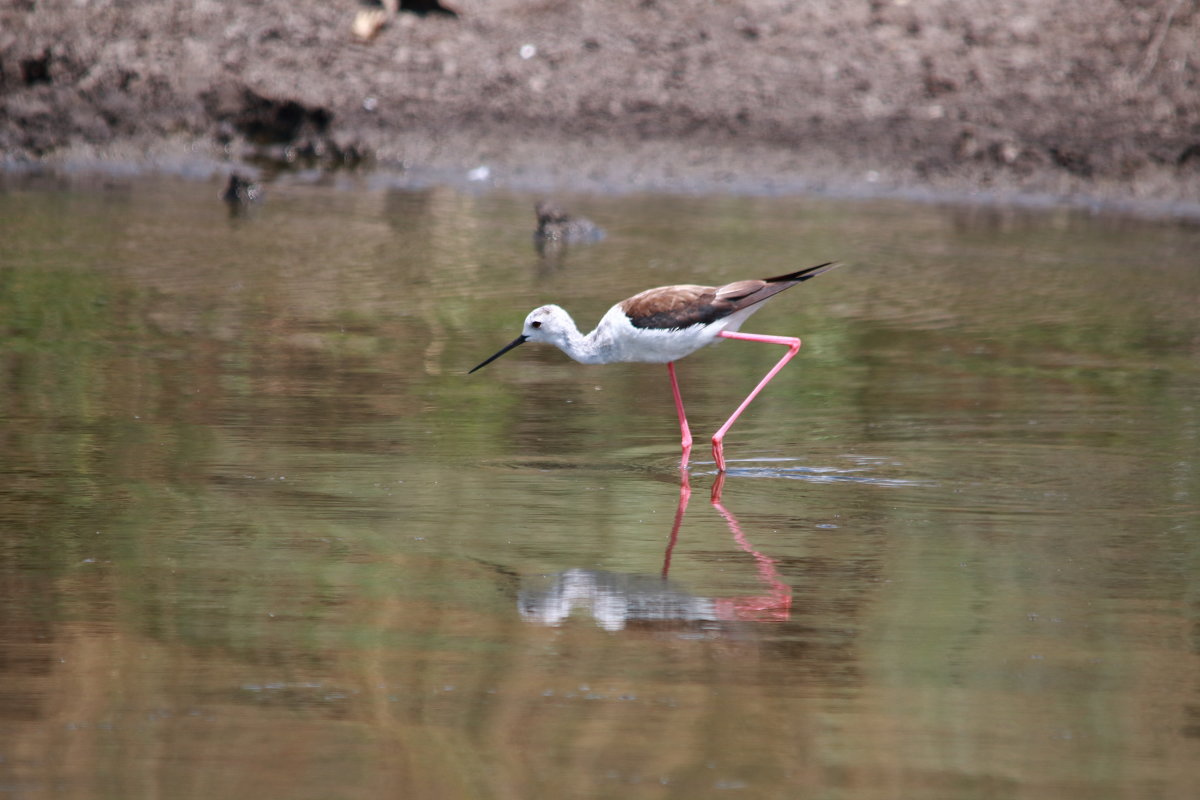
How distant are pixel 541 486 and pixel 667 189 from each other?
10200 millimetres

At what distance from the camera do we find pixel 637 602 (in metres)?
5.09

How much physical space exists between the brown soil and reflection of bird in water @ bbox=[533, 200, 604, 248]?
10.4 feet

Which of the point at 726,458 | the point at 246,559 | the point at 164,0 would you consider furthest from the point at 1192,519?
the point at 164,0

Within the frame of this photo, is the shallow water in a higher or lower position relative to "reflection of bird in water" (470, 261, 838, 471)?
lower

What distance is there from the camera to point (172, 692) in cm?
427

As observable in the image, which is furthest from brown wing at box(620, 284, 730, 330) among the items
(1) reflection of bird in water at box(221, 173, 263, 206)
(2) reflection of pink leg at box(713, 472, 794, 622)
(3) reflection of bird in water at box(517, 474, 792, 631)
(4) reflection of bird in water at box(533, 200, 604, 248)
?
(1) reflection of bird in water at box(221, 173, 263, 206)

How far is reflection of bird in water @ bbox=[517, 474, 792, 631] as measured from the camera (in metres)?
4.93

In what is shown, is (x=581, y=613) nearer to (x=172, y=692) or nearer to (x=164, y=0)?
(x=172, y=692)

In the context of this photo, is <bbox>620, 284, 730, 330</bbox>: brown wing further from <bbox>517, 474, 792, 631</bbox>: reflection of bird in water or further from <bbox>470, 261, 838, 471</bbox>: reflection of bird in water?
<bbox>517, 474, 792, 631</bbox>: reflection of bird in water

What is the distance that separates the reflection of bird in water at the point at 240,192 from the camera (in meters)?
15.1

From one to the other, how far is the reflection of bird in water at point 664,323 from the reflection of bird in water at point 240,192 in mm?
8042

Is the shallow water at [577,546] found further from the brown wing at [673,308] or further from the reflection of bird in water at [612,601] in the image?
the brown wing at [673,308]

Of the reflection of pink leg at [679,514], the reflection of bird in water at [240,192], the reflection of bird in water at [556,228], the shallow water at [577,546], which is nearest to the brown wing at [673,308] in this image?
the shallow water at [577,546]

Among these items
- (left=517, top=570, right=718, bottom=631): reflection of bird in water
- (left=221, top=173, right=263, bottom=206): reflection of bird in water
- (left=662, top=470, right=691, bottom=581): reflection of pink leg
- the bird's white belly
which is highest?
the bird's white belly
